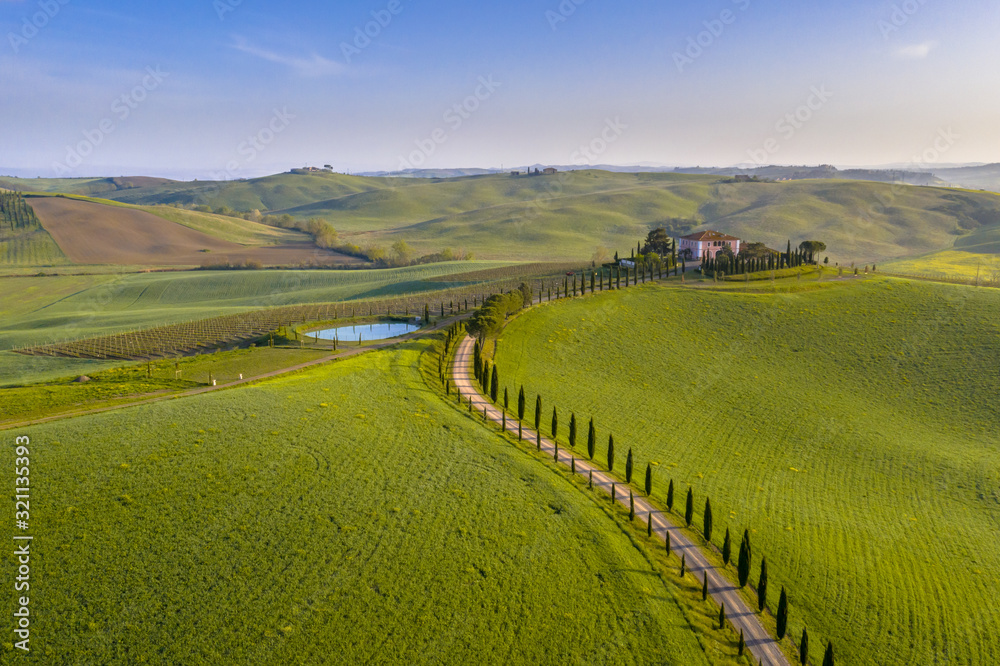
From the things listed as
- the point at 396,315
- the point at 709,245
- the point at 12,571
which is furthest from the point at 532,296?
the point at 12,571

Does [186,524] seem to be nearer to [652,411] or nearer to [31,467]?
[31,467]

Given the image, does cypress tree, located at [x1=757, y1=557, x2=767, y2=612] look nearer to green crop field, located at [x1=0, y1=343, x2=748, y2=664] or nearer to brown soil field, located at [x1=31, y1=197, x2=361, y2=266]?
green crop field, located at [x1=0, y1=343, x2=748, y2=664]

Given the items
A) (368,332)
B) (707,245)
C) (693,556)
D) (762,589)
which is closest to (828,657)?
(762,589)

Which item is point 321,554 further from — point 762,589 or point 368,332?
point 368,332

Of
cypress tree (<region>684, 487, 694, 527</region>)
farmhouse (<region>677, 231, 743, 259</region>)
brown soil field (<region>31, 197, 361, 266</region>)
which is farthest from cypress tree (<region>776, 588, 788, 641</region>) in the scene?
brown soil field (<region>31, 197, 361, 266</region>)

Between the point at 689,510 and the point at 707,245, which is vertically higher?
the point at 707,245

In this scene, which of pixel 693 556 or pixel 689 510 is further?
pixel 689 510

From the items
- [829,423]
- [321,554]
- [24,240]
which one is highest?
[24,240]
